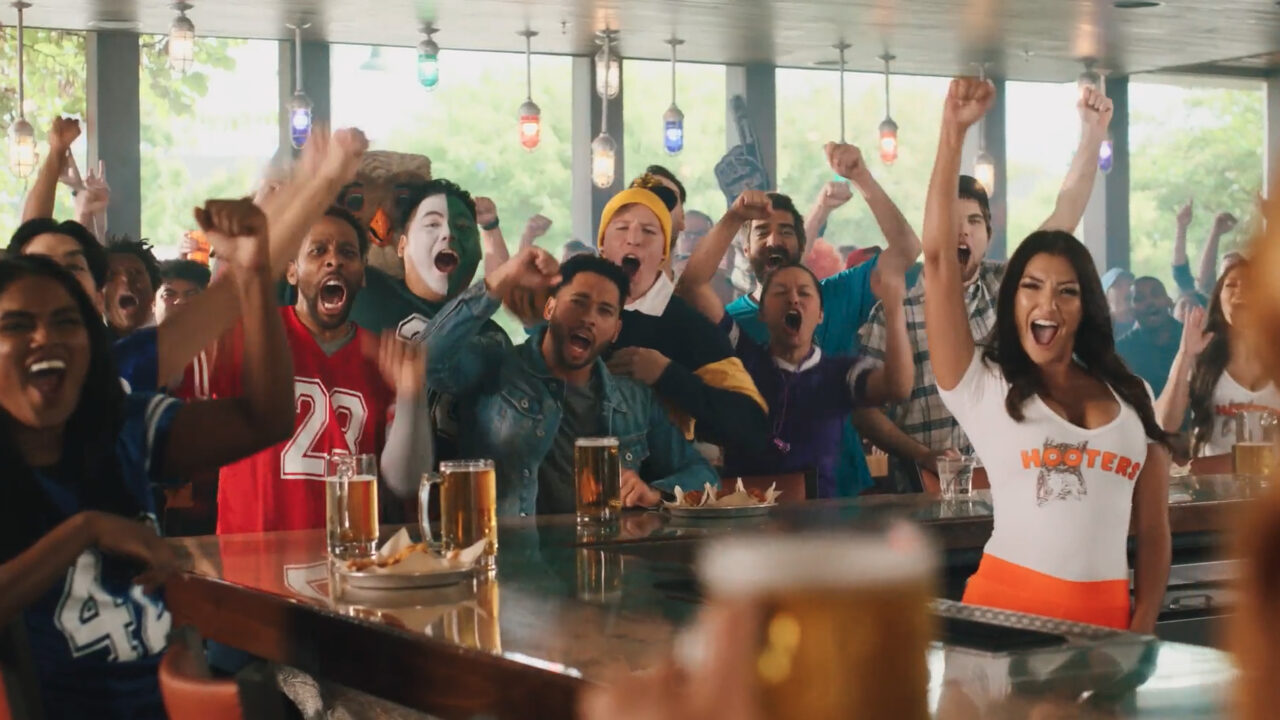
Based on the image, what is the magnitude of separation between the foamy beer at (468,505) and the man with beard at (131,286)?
98.4 inches

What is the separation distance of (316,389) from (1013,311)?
1683 millimetres

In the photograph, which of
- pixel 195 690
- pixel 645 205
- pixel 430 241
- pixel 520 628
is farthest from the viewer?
pixel 645 205

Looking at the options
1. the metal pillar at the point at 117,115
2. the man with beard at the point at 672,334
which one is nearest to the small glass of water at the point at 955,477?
the man with beard at the point at 672,334

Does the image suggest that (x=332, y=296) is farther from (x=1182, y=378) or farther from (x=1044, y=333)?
(x=1182, y=378)

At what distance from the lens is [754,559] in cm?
33

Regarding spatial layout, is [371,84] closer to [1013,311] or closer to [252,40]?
[252,40]

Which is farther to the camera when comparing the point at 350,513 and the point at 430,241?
the point at 430,241

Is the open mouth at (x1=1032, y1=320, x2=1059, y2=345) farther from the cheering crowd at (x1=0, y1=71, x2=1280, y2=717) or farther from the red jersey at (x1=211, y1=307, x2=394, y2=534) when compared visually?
the red jersey at (x1=211, y1=307, x2=394, y2=534)

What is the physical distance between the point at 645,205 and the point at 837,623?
15.3 feet

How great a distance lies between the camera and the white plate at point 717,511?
304 centimetres

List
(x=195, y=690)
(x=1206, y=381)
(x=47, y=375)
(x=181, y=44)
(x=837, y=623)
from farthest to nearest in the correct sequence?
(x=181, y=44) → (x=1206, y=381) → (x=47, y=375) → (x=195, y=690) → (x=837, y=623)

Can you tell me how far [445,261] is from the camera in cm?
443

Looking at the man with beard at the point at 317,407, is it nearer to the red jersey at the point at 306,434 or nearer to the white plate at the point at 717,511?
the red jersey at the point at 306,434

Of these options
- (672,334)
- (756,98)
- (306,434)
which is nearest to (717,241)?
(672,334)
